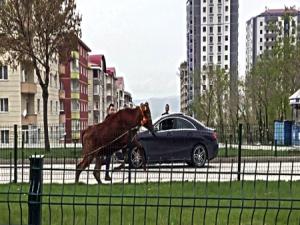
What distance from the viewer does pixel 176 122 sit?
1670 cm

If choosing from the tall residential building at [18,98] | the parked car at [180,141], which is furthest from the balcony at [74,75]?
the parked car at [180,141]

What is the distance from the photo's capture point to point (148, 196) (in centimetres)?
503

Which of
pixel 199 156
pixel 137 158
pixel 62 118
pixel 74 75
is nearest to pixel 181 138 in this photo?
pixel 199 156

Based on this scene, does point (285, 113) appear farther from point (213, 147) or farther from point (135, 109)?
point (135, 109)

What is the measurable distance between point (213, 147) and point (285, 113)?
23139 mm

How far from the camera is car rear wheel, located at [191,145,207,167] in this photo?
652 inches

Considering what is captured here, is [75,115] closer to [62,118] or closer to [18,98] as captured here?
[62,118]

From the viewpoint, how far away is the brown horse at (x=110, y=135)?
12.0 metres

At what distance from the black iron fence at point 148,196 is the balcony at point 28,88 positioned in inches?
1289

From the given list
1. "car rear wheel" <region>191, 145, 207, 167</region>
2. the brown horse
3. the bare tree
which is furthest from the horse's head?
the bare tree

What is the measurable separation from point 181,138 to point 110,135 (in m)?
4.64

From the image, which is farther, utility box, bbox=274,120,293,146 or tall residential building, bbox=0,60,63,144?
tall residential building, bbox=0,60,63,144

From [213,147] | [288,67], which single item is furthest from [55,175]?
[288,67]

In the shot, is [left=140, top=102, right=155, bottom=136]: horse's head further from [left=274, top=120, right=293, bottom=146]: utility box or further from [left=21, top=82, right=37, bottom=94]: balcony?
[left=21, top=82, right=37, bottom=94]: balcony
